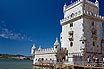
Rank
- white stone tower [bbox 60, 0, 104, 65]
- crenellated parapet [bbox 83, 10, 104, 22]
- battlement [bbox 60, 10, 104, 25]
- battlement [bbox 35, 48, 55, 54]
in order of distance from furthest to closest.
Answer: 1. battlement [bbox 35, 48, 55, 54]
2. crenellated parapet [bbox 83, 10, 104, 22]
3. battlement [bbox 60, 10, 104, 25]
4. white stone tower [bbox 60, 0, 104, 65]

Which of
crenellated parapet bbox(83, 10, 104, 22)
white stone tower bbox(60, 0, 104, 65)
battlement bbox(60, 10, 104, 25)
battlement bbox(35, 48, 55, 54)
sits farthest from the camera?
battlement bbox(35, 48, 55, 54)

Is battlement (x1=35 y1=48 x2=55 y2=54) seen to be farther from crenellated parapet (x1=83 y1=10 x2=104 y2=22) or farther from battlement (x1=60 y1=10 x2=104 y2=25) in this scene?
crenellated parapet (x1=83 y1=10 x2=104 y2=22)

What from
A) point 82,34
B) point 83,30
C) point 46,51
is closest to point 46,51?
point 46,51

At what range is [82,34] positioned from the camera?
4312cm

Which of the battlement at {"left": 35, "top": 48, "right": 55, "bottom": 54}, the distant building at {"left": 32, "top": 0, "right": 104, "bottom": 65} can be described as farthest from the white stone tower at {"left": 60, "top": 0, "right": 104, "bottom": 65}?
the battlement at {"left": 35, "top": 48, "right": 55, "bottom": 54}

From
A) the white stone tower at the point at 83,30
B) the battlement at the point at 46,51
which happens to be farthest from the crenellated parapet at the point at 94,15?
the battlement at the point at 46,51

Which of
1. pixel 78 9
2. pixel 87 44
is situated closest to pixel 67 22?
pixel 78 9

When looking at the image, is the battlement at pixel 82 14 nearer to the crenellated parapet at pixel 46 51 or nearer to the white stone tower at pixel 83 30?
the white stone tower at pixel 83 30

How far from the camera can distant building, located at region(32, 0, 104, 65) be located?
4341cm

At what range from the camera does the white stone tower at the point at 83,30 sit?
43.4m

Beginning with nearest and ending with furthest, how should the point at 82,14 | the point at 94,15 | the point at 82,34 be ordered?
the point at 82,34, the point at 82,14, the point at 94,15

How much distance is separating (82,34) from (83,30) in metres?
1.00

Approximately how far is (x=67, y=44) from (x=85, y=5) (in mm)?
10494

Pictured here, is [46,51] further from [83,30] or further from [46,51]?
[83,30]
